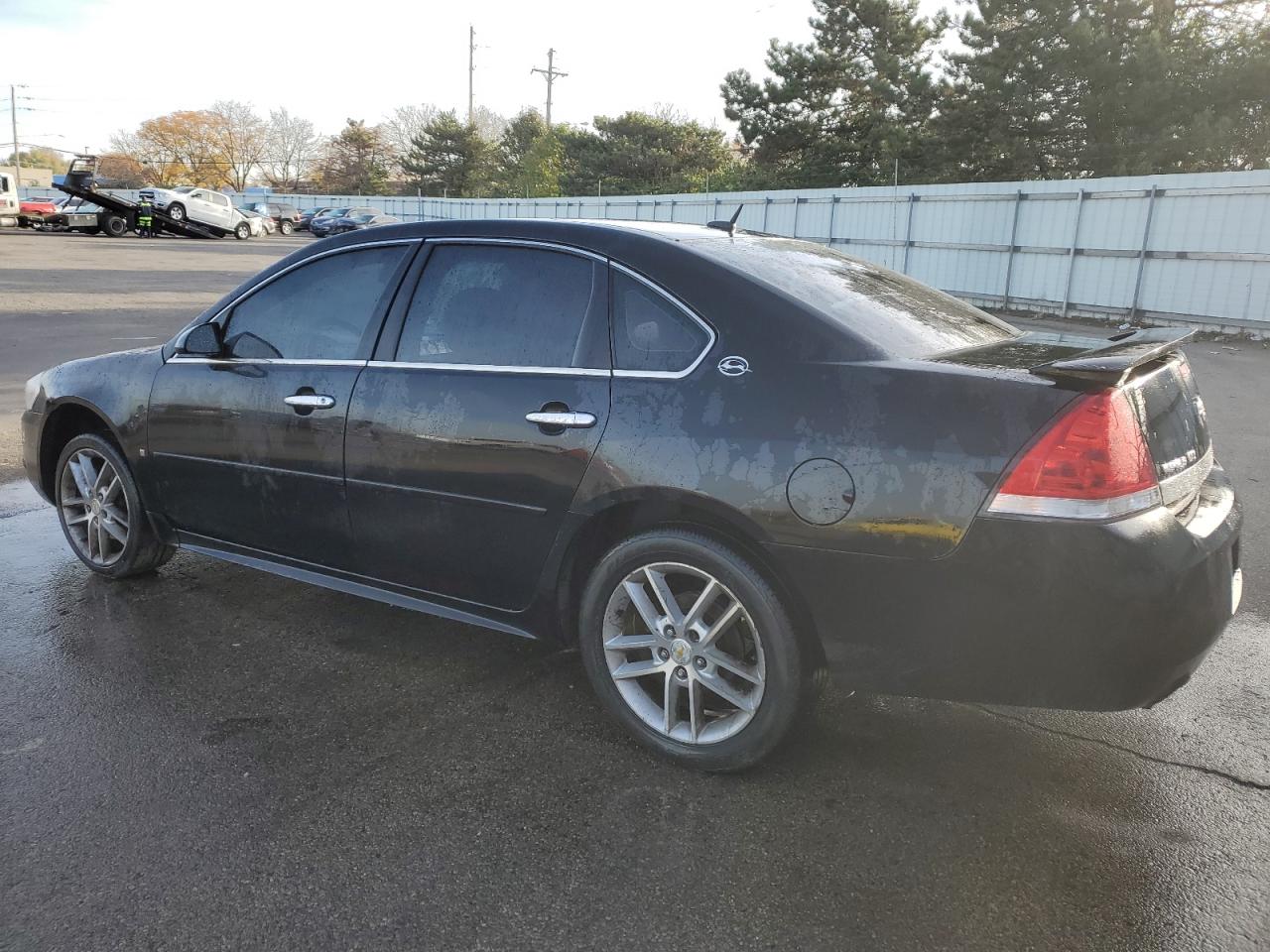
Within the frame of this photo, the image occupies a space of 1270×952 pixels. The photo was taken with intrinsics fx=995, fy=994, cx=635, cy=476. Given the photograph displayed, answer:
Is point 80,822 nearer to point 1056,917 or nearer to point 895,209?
point 1056,917

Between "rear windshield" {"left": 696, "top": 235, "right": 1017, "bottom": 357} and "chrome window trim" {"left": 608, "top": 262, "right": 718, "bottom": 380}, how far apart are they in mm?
221

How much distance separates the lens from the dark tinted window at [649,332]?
294cm

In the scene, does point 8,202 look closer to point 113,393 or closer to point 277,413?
point 113,393

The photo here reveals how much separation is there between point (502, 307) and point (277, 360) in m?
1.05

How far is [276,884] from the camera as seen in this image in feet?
7.91

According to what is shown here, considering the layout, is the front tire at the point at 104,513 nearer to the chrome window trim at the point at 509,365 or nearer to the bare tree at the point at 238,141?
the chrome window trim at the point at 509,365

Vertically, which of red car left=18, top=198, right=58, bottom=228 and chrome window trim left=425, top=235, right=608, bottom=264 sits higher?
chrome window trim left=425, top=235, right=608, bottom=264

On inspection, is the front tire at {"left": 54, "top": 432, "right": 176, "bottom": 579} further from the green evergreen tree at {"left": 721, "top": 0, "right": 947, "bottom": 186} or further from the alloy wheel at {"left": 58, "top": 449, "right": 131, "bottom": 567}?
the green evergreen tree at {"left": 721, "top": 0, "right": 947, "bottom": 186}

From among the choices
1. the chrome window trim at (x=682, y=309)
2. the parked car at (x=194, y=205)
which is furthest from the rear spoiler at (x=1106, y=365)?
the parked car at (x=194, y=205)

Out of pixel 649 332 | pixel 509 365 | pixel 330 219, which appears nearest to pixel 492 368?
pixel 509 365

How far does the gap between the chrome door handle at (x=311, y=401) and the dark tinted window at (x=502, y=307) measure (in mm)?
332

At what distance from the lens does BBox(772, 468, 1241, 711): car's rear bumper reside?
7.96 feet

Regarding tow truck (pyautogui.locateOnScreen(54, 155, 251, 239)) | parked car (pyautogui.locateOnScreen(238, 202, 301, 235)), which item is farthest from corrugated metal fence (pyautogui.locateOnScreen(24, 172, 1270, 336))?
parked car (pyautogui.locateOnScreen(238, 202, 301, 235))

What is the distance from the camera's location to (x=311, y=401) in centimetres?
361
